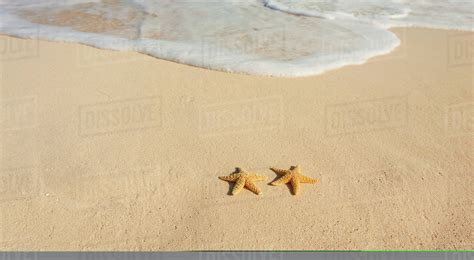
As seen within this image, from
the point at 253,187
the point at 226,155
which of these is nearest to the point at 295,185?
the point at 253,187

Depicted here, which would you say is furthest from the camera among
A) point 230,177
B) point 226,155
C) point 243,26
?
point 243,26

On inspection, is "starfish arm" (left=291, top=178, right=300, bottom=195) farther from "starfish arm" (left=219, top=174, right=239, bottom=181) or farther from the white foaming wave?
the white foaming wave

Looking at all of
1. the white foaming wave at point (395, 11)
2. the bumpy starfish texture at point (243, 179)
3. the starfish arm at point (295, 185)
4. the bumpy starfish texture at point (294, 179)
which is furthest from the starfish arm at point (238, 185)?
the white foaming wave at point (395, 11)

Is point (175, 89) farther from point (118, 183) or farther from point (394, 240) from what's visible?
point (394, 240)

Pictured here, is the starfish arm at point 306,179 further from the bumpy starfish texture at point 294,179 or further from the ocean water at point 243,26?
the ocean water at point 243,26

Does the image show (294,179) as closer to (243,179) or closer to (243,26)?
(243,179)
